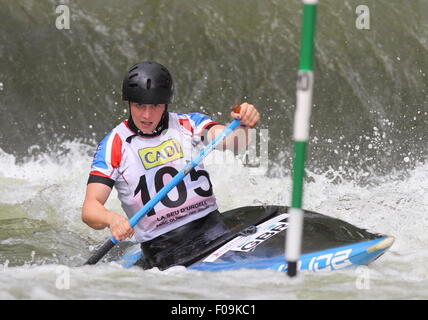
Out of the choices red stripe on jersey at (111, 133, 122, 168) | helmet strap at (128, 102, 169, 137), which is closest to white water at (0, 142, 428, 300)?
red stripe on jersey at (111, 133, 122, 168)

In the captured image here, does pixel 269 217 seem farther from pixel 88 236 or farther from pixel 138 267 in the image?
pixel 88 236

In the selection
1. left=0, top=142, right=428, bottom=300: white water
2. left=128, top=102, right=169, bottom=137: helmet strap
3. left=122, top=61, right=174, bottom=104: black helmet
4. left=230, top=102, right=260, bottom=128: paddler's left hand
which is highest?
left=122, top=61, right=174, bottom=104: black helmet

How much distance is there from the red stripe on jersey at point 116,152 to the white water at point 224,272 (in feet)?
1.81

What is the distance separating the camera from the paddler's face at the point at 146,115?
3885mm

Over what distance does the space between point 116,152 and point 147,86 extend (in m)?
0.38

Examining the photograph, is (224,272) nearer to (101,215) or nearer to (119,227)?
(119,227)

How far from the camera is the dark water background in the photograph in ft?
27.8

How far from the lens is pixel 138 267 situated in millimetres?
4059

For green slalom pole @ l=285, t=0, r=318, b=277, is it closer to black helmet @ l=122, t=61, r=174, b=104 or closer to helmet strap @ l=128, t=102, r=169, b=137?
black helmet @ l=122, t=61, r=174, b=104

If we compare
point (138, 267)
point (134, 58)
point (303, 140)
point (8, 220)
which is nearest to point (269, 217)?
point (138, 267)

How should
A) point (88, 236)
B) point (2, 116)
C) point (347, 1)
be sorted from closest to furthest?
point (88, 236) < point (2, 116) < point (347, 1)

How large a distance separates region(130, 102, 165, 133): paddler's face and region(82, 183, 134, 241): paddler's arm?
1.23 feet

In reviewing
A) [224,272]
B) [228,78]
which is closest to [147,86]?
[224,272]

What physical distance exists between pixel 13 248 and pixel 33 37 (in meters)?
4.20
